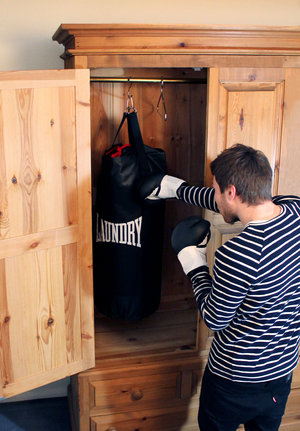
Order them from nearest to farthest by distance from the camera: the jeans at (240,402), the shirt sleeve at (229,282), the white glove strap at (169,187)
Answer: the shirt sleeve at (229,282) → the jeans at (240,402) → the white glove strap at (169,187)

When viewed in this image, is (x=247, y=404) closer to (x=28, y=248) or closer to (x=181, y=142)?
(x=28, y=248)

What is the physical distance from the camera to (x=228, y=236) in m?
2.07

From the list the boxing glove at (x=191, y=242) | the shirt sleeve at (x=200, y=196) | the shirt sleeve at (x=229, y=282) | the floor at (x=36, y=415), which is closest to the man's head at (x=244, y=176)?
the shirt sleeve at (x=229, y=282)

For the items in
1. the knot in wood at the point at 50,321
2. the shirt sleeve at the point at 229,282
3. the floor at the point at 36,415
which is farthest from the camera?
the floor at the point at 36,415

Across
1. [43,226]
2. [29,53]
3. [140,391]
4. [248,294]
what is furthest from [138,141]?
[140,391]

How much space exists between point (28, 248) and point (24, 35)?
1.12 meters

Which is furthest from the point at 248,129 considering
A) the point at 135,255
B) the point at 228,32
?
the point at 135,255

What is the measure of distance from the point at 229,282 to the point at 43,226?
2.41 ft

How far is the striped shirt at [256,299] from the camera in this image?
1380 mm

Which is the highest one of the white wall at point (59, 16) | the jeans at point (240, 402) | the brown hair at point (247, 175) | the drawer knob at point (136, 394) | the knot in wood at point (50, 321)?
the white wall at point (59, 16)

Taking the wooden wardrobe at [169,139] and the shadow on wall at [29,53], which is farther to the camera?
the shadow on wall at [29,53]

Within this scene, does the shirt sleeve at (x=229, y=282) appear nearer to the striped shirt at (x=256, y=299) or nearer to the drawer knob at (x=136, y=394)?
the striped shirt at (x=256, y=299)

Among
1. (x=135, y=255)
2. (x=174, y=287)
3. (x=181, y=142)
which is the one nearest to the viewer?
(x=135, y=255)

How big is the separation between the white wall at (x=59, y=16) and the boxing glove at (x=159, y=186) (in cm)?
78
